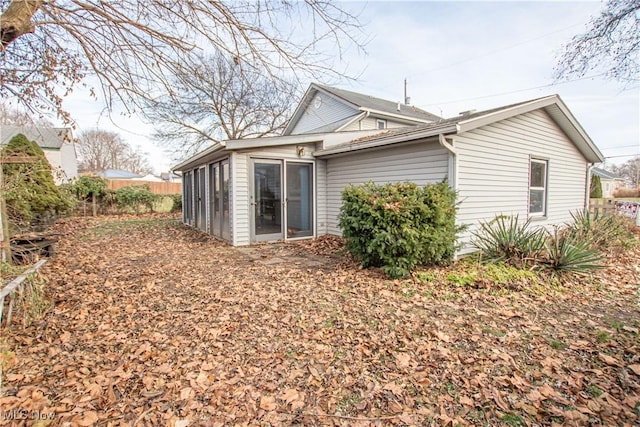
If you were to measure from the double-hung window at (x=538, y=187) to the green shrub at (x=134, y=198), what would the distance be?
53.8 feet

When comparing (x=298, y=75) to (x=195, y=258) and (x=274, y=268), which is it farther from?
(x=195, y=258)

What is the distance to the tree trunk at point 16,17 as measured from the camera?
10.4 feet

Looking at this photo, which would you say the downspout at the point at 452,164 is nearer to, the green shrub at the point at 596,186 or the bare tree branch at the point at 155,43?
the bare tree branch at the point at 155,43

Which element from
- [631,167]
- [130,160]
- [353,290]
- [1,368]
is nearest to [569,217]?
[353,290]

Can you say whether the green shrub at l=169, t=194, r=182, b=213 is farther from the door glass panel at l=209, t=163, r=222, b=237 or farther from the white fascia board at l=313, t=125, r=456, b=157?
the white fascia board at l=313, t=125, r=456, b=157

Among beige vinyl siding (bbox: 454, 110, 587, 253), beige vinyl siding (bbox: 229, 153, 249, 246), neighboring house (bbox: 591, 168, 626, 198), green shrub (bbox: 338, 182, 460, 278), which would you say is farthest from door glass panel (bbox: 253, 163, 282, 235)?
neighboring house (bbox: 591, 168, 626, 198)

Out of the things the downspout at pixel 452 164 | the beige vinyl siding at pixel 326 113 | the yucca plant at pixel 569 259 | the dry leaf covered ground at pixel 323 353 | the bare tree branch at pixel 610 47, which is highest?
the beige vinyl siding at pixel 326 113

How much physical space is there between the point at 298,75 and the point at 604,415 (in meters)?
4.47

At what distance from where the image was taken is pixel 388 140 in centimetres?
653

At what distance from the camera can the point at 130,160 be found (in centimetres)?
4141

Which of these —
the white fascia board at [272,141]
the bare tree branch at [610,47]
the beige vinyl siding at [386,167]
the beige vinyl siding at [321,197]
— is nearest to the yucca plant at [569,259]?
the beige vinyl siding at [386,167]

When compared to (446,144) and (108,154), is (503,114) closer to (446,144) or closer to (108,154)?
(446,144)

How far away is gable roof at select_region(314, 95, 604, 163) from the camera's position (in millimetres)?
5695

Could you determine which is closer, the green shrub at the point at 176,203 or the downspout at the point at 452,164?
the downspout at the point at 452,164
